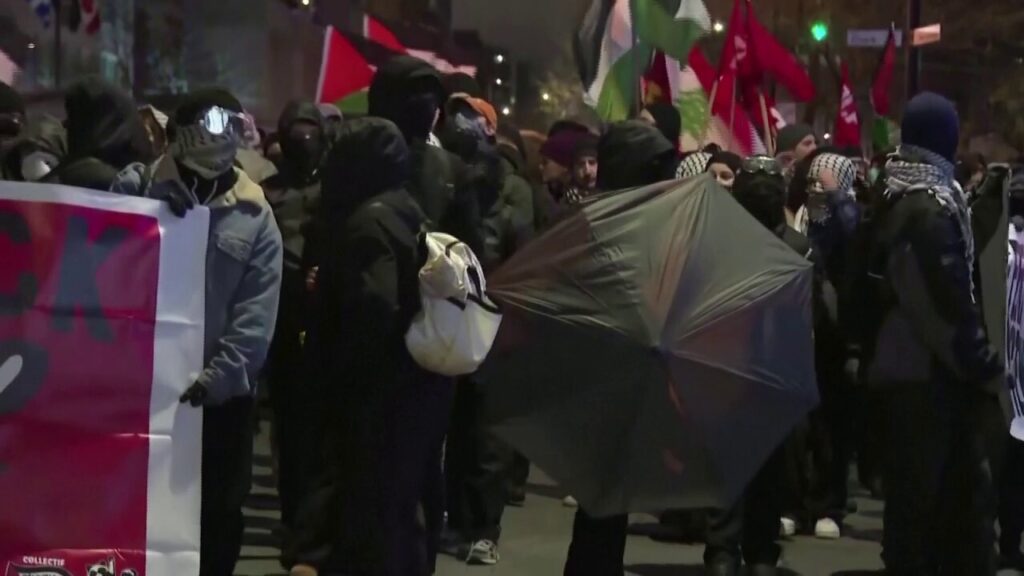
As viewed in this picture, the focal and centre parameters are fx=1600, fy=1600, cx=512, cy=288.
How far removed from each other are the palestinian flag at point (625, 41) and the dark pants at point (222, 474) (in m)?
5.79

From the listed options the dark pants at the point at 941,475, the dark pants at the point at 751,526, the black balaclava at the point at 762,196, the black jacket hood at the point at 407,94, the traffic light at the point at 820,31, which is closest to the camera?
the black jacket hood at the point at 407,94

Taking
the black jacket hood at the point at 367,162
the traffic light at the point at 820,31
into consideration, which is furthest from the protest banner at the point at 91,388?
the traffic light at the point at 820,31

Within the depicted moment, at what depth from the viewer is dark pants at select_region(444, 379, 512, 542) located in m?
7.97

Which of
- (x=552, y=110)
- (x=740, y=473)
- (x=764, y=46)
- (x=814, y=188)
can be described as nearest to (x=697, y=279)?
(x=740, y=473)

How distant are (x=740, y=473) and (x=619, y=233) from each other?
0.93 m

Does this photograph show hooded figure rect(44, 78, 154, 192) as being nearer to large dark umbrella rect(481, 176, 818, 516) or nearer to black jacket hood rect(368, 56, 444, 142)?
black jacket hood rect(368, 56, 444, 142)

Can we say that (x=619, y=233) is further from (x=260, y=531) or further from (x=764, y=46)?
(x=764, y=46)

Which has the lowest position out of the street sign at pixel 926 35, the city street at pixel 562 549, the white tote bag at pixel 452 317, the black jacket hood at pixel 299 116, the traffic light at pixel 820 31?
the city street at pixel 562 549

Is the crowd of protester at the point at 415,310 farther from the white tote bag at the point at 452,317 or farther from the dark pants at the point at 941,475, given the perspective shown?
the white tote bag at the point at 452,317

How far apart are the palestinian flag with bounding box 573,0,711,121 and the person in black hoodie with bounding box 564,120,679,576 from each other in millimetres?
4900

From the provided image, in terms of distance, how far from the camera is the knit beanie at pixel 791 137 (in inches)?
436

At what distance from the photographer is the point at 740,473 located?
18.0ft

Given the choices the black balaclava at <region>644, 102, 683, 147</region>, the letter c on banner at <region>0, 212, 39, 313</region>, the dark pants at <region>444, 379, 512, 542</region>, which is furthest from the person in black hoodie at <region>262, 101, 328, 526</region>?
the black balaclava at <region>644, 102, 683, 147</region>

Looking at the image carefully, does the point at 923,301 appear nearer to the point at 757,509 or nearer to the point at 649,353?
the point at 757,509
